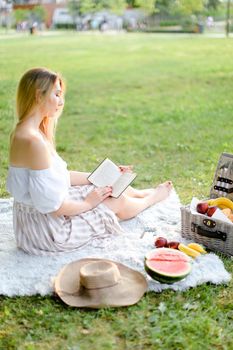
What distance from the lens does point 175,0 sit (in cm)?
1499

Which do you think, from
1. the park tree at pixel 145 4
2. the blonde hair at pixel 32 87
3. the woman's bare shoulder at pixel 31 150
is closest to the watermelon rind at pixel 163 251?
the woman's bare shoulder at pixel 31 150

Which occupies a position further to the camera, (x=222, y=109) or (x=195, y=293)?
(x=222, y=109)

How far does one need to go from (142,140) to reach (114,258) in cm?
350

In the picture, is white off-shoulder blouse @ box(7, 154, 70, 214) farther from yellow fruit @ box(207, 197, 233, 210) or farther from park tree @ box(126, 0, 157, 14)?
park tree @ box(126, 0, 157, 14)

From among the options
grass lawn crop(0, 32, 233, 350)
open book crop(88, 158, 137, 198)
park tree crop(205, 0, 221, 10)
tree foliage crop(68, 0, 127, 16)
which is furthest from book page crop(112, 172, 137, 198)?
tree foliage crop(68, 0, 127, 16)

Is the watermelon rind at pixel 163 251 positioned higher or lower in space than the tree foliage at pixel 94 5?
lower

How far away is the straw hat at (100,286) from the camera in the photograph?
2.94 metres

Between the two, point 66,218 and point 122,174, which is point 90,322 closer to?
point 66,218

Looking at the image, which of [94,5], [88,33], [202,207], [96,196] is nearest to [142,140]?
[202,207]

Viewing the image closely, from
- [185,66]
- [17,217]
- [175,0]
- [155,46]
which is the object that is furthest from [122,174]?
[155,46]

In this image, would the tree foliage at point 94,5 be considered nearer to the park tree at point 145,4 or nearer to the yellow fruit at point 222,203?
the park tree at point 145,4

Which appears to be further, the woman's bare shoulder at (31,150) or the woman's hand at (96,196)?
the woman's hand at (96,196)

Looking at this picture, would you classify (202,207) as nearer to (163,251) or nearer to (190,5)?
(163,251)

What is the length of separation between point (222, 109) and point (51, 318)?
630cm
